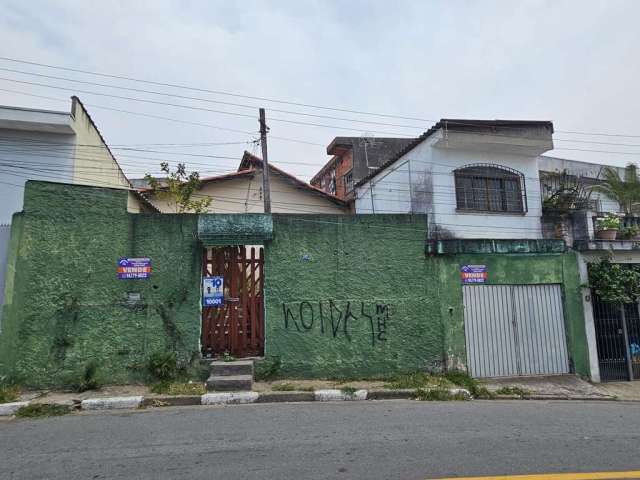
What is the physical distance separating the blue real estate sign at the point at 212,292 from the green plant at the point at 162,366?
1.16 metres

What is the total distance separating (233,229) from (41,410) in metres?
4.23

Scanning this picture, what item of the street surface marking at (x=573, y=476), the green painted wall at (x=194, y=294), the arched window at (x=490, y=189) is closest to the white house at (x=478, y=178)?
the arched window at (x=490, y=189)

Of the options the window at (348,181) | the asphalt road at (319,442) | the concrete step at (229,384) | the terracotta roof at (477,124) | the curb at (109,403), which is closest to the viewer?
the asphalt road at (319,442)

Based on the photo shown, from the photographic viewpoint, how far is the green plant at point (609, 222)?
408 inches

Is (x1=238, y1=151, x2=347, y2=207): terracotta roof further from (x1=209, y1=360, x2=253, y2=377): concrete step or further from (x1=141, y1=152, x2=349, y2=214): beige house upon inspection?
(x1=209, y1=360, x2=253, y2=377): concrete step

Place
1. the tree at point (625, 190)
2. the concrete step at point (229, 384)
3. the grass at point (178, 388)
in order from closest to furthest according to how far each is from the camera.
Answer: the grass at point (178, 388) < the concrete step at point (229, 384) < the tree at point (625, 190)

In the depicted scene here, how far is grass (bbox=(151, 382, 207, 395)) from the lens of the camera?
7.37 m

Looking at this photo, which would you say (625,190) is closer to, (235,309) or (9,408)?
(235,309)

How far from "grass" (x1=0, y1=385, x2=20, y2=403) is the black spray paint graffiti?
15.3 ft

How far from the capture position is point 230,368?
7.93m

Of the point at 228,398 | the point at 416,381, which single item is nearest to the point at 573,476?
the point at 416,381

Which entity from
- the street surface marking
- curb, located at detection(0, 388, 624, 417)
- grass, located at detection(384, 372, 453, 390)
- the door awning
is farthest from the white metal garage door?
the street surface marking

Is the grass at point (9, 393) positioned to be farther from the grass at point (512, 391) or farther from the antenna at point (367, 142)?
the antenna at point (367, 142)

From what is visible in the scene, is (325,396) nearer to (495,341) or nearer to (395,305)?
(395,305)
